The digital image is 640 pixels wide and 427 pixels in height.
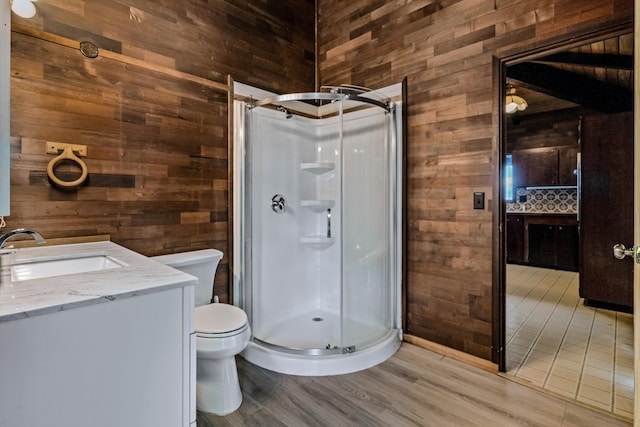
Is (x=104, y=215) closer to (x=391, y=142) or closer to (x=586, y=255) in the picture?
(x=391, y=142)

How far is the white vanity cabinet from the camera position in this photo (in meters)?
0.90

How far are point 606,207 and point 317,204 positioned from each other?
119 inches

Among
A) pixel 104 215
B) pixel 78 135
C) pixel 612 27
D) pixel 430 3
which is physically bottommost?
pixel 104 215

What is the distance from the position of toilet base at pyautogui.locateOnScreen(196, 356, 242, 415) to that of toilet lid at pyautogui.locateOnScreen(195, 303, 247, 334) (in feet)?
0.61

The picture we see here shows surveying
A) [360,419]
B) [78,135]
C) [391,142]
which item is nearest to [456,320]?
[360,419]

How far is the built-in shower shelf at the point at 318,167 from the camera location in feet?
9.53

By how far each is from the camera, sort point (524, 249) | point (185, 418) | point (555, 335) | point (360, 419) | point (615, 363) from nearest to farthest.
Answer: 1. point (185, 418)
2. point (360, 419)
3. point (615, 363)
4. point (555, 335)
5. point (524, 249)

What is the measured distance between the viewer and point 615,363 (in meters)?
2.39

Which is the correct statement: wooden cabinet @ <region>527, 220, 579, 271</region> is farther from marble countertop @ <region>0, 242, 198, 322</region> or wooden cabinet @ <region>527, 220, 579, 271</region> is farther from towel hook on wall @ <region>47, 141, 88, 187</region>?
towel hook on wall @ <region>47, 141, 88, 187</region>

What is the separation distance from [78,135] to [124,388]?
5.00 ft

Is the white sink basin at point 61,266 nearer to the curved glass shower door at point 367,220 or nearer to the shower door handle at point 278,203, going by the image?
the shower door handle at point 278,203

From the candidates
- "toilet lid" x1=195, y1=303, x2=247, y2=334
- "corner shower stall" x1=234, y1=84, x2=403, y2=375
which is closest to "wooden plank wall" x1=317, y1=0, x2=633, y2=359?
"corner shower stall" x1=234, y1=84, x2=403, y2=375

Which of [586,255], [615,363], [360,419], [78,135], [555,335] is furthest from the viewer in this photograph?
[586,255]

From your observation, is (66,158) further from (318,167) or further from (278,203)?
(318,167)
